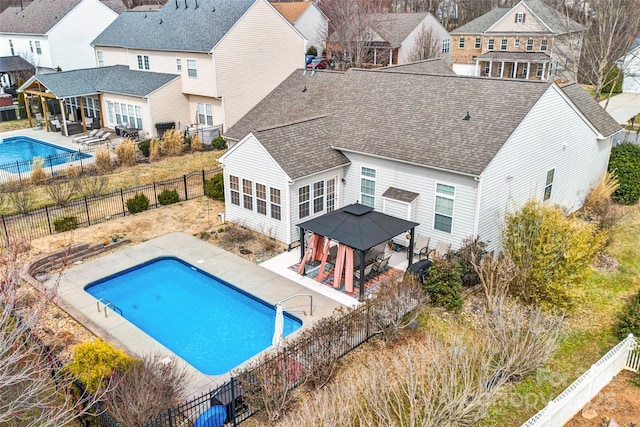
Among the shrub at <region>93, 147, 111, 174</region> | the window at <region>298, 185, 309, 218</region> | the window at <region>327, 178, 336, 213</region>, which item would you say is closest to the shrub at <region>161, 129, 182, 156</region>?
the shrub at <region>93, 147, 111, 174</region>

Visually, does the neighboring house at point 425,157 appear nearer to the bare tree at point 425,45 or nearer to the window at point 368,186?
the window at point 368,186

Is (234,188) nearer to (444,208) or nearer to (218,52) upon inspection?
(444,208)

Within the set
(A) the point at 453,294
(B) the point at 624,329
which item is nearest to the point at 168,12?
(A) the point at 453,294

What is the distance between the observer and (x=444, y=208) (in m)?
18.0

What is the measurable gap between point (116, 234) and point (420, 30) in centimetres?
4629

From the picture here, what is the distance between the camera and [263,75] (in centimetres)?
3653

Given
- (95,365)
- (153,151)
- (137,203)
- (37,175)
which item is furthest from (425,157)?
(37,175)

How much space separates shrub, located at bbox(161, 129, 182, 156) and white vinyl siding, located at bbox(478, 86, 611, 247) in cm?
2075

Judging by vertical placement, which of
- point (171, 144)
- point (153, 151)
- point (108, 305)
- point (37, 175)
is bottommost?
point (108, 305)

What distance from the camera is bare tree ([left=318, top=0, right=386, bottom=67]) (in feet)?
166

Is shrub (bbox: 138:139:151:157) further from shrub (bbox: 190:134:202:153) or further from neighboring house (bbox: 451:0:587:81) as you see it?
neighboring house (bbox: 451:0:587:81)

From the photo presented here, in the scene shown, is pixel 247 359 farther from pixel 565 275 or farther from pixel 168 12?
pixel 168 12

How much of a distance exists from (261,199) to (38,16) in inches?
1826

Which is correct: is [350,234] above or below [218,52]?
below
